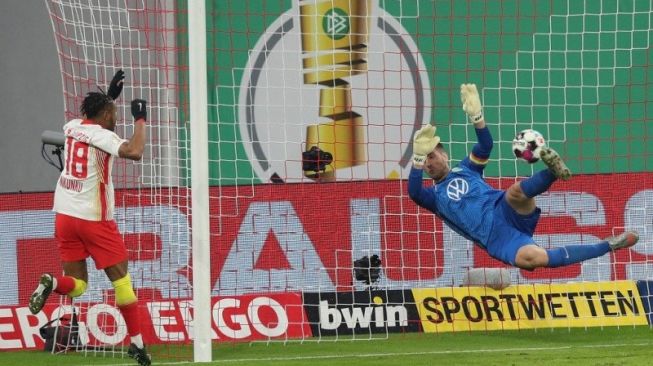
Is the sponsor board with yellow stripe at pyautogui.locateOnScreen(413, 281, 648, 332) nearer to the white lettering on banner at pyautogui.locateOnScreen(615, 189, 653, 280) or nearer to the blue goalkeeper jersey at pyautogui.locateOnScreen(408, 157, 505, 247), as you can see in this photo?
the white lettering on banner at pyautogui.locateOnScreen(615, 189, 653, 280)

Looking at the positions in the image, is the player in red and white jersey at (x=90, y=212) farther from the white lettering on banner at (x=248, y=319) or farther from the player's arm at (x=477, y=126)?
the player's arm at (x=477, y=126)

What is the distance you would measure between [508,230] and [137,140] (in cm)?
303

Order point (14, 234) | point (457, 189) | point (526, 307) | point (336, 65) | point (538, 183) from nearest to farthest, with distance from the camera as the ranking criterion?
point (538, 183)
point (457, 189)
point (14, 234)
point (526, 307)
point (336, 65)

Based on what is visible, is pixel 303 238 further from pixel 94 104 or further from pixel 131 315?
pixel 94 104

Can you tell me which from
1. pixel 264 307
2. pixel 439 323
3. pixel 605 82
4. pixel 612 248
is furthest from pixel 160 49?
pixel 605 82

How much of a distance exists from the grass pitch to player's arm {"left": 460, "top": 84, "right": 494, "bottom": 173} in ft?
5.19

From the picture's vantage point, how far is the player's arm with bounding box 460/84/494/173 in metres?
11.1

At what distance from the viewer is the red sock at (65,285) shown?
10836 mm

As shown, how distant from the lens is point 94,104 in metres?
11.0

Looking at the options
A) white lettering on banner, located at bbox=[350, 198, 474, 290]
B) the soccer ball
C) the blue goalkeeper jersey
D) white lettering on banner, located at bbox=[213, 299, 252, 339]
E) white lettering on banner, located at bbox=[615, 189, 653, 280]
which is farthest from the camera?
white lettering on banner, located at bbox=[615, 189, 653, 280]

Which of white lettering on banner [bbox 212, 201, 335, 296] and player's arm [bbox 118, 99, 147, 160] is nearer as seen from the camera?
player's arm [bbox 118, 99, 147, 160]

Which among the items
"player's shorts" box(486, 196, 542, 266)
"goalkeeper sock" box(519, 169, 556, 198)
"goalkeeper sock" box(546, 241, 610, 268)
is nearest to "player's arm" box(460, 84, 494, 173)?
"player's shorts" box(486, 196, 542, 266)

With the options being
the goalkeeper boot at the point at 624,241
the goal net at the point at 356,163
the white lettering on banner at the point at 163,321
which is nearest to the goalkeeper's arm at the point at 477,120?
the goalkeeper boot at the point at 624,241

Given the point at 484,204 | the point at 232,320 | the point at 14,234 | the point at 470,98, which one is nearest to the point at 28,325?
the point at 14,234
